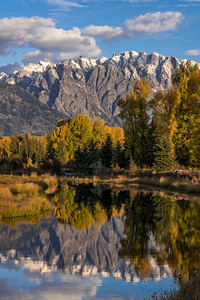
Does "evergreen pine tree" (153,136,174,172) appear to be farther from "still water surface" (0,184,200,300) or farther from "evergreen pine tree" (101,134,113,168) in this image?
"still water surface" (0,184,200,300)

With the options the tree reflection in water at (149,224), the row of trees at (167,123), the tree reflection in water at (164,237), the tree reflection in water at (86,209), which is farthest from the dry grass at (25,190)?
the row of trees at (167,123)

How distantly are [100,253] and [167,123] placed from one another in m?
33.1

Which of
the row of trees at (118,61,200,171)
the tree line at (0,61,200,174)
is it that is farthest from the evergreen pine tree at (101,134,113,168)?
the row of trees at (118,61,200,171)

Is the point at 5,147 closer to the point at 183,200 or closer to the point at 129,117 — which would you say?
the point at 129,117

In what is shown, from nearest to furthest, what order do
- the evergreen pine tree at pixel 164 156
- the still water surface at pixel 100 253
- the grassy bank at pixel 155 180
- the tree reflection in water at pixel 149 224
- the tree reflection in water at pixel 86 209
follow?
1. the still water surface at pixel 100 253
2. the tree reflection in water at pixel 149 224
3. the tree reflection in water at pixel 86 209
4. the grassy bank at pixel 155 180
5. the evergreen pine tree at pixel 164 156

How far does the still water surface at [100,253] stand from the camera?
10.6 meters

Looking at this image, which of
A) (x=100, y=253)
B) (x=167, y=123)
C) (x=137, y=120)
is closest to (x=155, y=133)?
(x=167, y=123)

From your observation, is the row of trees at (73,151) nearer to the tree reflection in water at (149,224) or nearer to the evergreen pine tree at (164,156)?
the evergreen pine tree at (164,156)

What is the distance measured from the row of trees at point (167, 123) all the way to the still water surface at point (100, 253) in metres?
19.2

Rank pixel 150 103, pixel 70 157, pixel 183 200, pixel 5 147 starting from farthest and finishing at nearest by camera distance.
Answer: pixel 5 147
pixel 70 157
pixel 150 103
pixel 183 200

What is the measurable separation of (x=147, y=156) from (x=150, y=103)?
7.41 metres

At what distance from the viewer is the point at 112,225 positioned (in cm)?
2030

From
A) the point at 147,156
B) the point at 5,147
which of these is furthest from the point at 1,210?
the point at 5,147

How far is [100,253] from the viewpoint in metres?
14.7
